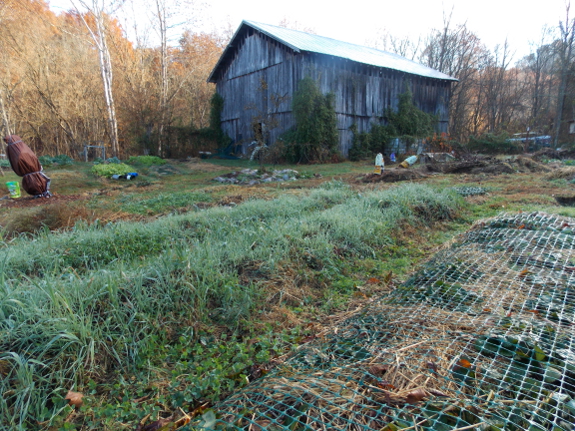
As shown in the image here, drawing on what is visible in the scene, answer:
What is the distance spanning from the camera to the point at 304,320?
2635 mm

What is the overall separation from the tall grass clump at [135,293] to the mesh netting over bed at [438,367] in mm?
479

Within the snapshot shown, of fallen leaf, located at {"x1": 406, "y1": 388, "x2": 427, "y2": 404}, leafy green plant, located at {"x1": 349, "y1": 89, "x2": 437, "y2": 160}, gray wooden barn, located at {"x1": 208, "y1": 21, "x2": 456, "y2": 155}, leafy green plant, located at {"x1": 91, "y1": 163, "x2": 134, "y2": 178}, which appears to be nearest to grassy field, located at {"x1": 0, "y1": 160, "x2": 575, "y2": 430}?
fallen leaf, located at {"x1": 406, "y1": 388, "x2": 427, "y2": 404}

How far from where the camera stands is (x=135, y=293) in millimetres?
2420

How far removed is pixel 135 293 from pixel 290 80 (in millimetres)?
15576

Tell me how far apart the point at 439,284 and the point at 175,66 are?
28.0m

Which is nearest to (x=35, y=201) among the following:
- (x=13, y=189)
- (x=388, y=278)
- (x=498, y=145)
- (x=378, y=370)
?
(x=13, y=189)

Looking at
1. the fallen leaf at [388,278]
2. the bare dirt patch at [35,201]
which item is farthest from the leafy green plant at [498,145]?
the bare dirt patch at [35,201]

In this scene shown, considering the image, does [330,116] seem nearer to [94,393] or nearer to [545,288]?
[545,288]

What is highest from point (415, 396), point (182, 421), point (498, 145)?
point (498, 145)

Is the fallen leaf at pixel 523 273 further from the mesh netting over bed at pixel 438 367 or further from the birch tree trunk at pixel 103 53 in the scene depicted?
the birch tree trunk at pixel 103 53

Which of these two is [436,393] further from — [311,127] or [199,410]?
[311,127]

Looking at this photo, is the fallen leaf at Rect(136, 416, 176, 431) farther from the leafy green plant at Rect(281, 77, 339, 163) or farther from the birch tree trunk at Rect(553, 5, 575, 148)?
the birch tree trunk at Rect(553, 5, 575, 148)

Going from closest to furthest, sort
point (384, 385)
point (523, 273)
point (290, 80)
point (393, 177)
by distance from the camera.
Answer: point (384, 385) < point (523, 273) < point (393, 177) < point (290, 80)

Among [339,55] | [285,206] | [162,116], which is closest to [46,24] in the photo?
[162,116]
